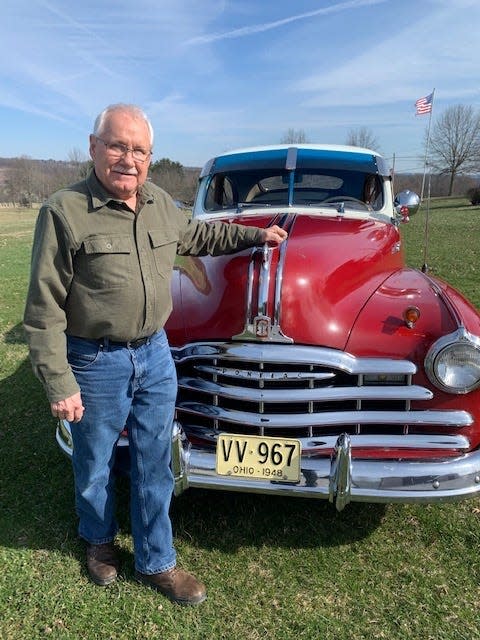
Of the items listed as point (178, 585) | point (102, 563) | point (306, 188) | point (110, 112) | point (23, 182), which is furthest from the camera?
point (23, 182)

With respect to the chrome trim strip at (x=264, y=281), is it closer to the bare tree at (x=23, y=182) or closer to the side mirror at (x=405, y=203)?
the side mirror at (x=405, y=203)

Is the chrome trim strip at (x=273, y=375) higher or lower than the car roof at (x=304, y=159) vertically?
lower

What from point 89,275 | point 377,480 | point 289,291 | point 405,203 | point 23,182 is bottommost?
point 377,480

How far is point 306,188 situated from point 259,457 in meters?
2.54

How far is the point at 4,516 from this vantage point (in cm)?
310

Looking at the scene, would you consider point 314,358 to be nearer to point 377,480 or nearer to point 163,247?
point 377,480

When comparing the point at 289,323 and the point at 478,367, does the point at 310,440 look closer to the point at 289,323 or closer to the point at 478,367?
the point at 289,323

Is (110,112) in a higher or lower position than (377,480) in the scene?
higher

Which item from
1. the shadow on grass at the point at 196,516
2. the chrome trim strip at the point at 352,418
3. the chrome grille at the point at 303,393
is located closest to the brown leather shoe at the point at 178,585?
the shadow on grass at the point at 196,516

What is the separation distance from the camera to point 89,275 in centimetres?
208

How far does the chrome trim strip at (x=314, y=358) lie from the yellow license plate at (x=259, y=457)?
373 mm

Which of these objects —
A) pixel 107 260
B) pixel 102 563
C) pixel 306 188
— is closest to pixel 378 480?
pixel 102 563

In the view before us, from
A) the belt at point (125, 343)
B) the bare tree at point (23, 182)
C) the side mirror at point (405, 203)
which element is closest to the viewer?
the belt at point (125, 343)

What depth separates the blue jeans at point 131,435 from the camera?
2.26 meters
